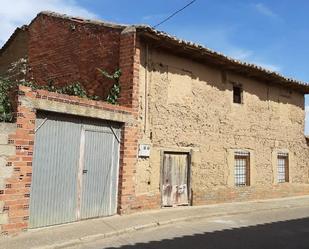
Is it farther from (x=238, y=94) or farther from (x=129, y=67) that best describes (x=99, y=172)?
(x=238, y=94)

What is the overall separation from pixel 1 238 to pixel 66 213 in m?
1.69

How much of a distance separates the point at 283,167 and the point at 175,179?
258 inches

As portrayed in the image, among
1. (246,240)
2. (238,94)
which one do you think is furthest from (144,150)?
(238,94)

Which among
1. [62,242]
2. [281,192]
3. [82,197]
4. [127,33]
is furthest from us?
[281,192]

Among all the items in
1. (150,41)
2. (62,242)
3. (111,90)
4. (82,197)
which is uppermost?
(150,41)

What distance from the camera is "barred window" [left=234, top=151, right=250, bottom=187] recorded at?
47.5ft

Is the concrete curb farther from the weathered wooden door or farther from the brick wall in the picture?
the brick wall

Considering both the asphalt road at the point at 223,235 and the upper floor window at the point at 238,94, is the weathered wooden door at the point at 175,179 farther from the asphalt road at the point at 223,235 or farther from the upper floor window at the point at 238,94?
the upper floor window at the point at 238,94

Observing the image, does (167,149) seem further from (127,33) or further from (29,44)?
(29,44)

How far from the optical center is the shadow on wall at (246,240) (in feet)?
25.2

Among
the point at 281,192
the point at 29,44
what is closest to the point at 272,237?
the point at 281,192

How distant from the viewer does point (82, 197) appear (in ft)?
31.0

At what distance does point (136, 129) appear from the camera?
423 inches

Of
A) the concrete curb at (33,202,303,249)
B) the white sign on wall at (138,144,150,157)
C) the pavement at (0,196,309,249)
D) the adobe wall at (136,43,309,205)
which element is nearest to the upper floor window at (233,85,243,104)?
the adobe wall at (136,43,309,205)
